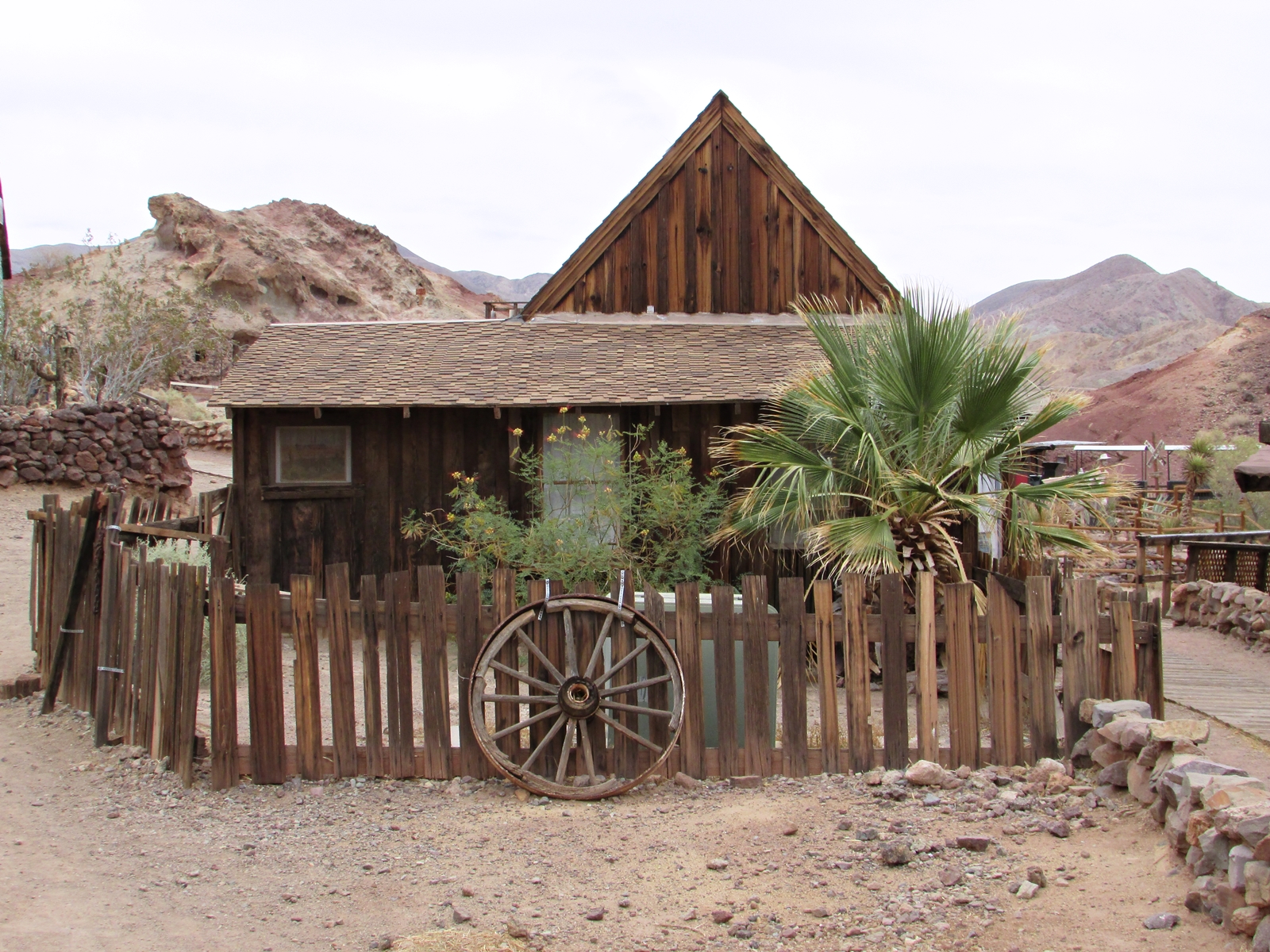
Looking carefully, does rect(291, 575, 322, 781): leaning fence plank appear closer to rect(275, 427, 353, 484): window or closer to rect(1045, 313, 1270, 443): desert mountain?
rect(275, 427, 353, 484): window

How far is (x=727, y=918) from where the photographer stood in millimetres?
3736

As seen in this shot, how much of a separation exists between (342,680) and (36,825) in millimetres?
1472

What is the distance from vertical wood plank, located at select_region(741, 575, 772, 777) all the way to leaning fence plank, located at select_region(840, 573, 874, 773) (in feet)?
1.33

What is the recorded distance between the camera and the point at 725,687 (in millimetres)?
5320

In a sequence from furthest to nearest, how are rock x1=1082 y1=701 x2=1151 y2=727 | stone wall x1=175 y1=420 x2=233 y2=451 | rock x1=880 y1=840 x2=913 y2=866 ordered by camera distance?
stone wall x1=175 y1=420 x2=233 y2=451 → rock x1=1082 y1=701 x2=1151 y2=727 → rock x1=880 y1=840 x2=913 y2=866

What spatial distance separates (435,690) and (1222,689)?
567 centimetres

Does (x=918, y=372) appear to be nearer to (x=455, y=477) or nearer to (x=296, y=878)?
(x=455, y=477)

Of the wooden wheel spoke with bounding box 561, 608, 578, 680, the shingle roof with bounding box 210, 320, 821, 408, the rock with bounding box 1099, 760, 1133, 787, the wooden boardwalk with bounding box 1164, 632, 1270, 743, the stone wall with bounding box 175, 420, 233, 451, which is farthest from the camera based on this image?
the stone wall with bounding box 175, 420, 233, 451

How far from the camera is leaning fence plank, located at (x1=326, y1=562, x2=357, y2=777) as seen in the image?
17.4 feet

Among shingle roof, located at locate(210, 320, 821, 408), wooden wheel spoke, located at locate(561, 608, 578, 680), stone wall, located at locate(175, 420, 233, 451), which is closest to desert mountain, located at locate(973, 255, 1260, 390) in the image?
stone wall, located at locate(175, 420, 233, 451)

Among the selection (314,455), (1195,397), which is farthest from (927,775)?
(1195,397)

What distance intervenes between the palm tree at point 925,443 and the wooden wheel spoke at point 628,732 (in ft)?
8.61

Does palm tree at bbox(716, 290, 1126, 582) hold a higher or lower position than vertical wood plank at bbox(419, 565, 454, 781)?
higher

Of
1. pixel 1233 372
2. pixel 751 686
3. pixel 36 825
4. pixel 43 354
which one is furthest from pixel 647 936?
pixel 1233 372
